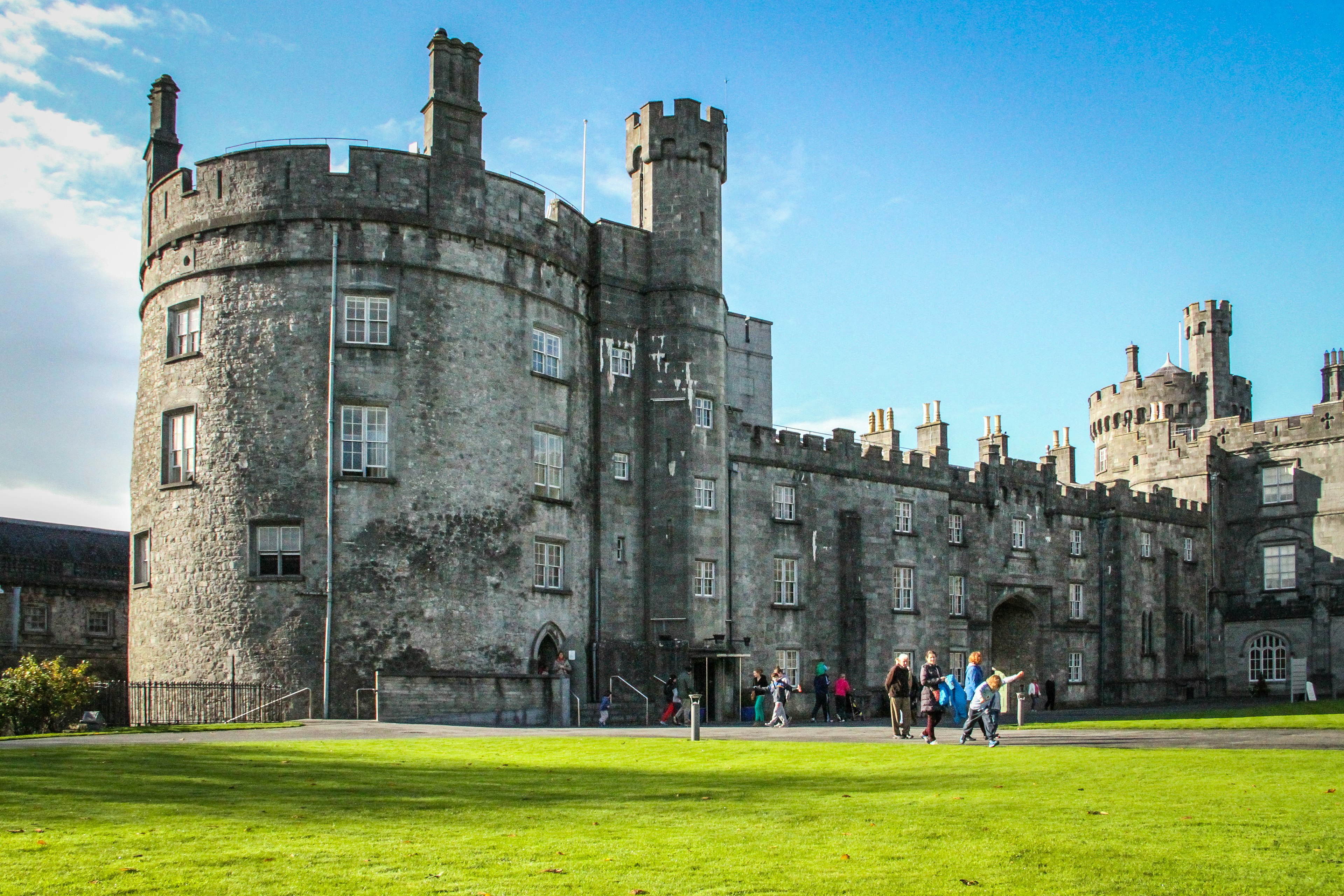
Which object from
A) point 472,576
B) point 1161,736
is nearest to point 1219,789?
point 1161,736

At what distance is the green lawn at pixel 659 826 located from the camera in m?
9.39

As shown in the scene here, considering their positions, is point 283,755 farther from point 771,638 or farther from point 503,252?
point 771,638

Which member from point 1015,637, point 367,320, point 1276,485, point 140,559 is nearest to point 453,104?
point 367,320

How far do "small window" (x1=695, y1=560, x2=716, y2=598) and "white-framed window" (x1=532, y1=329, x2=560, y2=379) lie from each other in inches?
293

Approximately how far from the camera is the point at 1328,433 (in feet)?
189

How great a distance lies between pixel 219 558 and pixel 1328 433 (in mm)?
46927

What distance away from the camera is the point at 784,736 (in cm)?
2733

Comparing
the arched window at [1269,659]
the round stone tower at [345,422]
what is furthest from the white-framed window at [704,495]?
the arched window at [1269,659]

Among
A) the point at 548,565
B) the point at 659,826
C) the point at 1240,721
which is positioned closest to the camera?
the point at 659,826

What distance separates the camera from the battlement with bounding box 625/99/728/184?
4109 cm

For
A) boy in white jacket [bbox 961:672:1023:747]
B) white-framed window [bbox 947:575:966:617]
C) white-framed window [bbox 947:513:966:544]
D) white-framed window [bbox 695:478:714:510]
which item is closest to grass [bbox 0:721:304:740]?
boy in white jacket [bbox 961:672:1023:747]

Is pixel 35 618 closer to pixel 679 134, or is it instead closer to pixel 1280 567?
Result: pixel 679 134

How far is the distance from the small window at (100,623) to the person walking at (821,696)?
81.4 feet

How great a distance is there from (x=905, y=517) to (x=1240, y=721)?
18.2 metres
